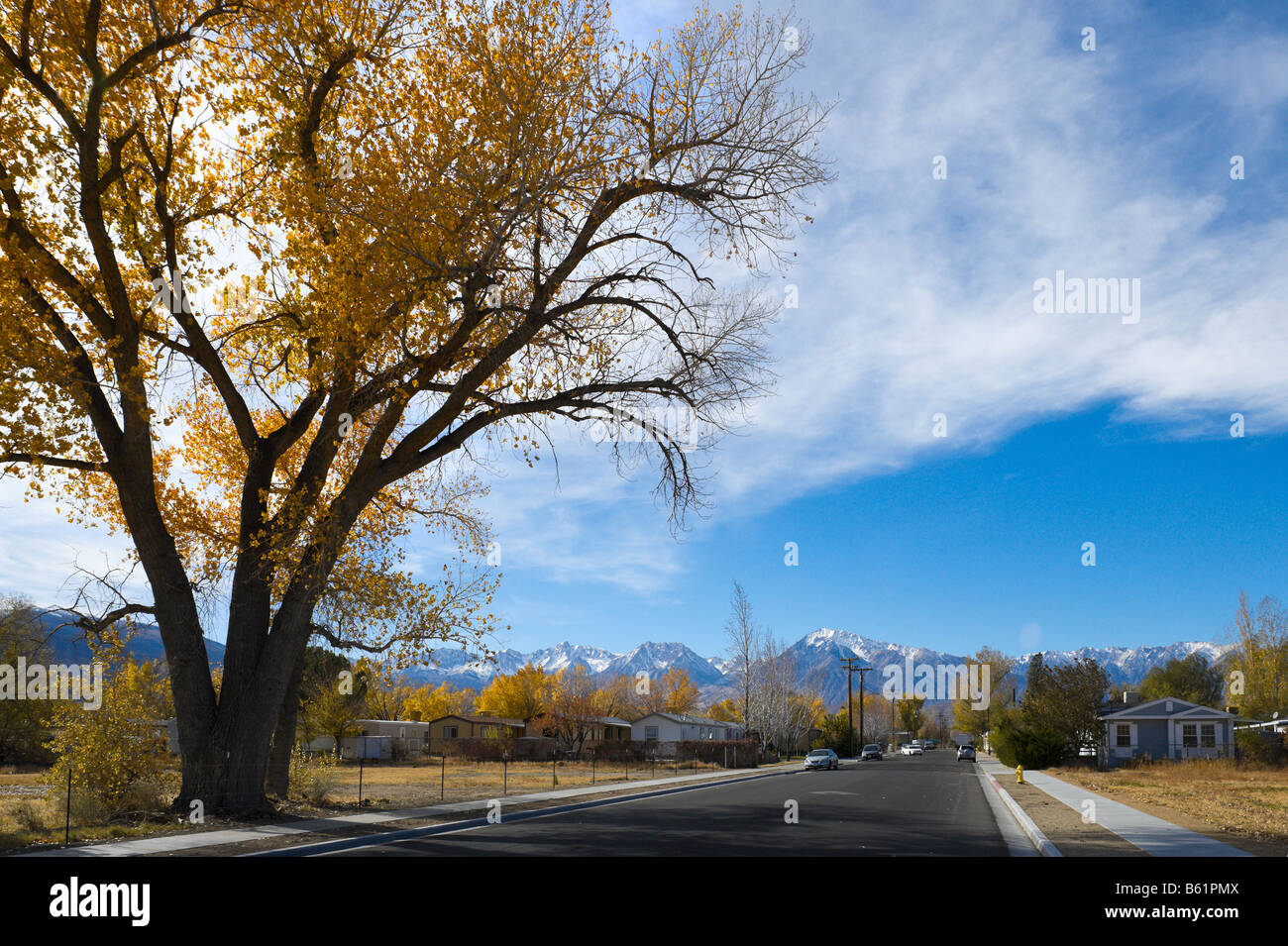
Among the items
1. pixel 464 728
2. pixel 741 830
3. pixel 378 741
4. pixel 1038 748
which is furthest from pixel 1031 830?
pixel 464 728

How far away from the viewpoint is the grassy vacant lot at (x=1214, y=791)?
1933cm

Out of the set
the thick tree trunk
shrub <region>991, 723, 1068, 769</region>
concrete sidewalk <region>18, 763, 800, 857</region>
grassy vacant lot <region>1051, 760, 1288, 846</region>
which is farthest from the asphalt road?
shrub <region>991, 723, 1068, 769</region>

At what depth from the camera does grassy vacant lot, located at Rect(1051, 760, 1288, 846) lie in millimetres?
19328

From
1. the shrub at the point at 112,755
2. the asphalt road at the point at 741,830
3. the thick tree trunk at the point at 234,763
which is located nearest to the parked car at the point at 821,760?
the asphalt road at the point at 741,830

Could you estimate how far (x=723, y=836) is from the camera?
1689 centimetres

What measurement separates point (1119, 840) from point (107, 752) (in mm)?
18764

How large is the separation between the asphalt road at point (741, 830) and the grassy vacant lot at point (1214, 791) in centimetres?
441

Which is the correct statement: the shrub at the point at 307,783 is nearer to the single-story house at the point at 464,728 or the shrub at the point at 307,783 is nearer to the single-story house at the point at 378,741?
the single-story house at the point at 378,741

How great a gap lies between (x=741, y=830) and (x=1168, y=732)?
51.6 metres

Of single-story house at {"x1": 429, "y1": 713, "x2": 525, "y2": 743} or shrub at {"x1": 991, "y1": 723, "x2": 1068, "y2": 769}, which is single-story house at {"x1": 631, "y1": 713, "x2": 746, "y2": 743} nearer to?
single-story house at {"x1": 429, "y1": 713, "x2": 525, "y2": 743}

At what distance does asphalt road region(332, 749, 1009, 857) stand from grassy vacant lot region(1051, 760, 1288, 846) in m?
4.41

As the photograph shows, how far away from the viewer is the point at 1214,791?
31.7 meters
